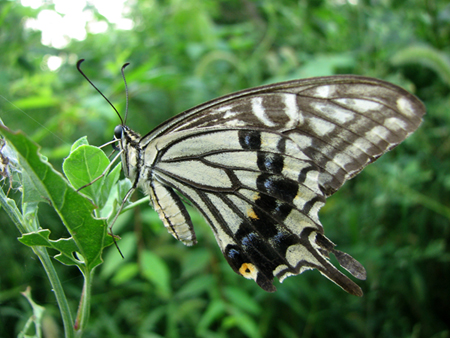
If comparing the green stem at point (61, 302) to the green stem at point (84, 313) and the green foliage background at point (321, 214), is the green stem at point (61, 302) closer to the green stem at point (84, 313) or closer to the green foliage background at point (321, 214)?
the green stem at point (84, 313)

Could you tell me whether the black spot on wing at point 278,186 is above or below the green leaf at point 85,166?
below

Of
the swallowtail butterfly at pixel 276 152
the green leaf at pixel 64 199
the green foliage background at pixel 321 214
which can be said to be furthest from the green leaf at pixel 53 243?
the green foliage background at pixel 321 214

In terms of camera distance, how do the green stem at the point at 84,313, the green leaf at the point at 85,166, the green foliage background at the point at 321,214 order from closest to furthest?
the green stem at the point at 84,313, the green leaf at the point at 85,166, the green foliage background at the point at 321,214

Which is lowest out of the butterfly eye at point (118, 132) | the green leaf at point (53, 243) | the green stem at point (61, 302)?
the green stem at point (61, 302)

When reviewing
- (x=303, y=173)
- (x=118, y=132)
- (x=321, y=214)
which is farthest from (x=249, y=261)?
(x=321, y=214)

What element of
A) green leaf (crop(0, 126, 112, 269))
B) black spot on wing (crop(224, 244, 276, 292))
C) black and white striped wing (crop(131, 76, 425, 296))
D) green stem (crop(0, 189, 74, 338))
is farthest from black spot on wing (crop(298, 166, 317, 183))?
green stem (crop(0, 189, 74, 338))

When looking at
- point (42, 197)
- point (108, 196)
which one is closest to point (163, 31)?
point (108, 196)

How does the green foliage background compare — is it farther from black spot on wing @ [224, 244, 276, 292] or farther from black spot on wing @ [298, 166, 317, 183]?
black spot on wing @ [298, 166, 317, 183]
